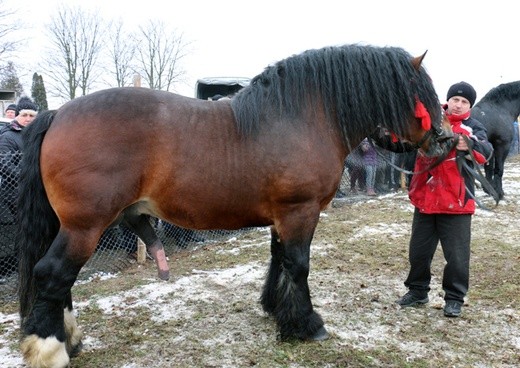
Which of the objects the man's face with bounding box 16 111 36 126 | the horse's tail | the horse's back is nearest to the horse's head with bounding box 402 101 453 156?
the horse's back

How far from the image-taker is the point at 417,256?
3475 millimetres

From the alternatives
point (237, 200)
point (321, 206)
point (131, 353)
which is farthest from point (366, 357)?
point (131, 353)

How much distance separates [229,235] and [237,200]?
3.70m

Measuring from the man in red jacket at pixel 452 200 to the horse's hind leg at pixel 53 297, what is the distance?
2.51 m

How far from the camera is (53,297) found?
2.32 metres

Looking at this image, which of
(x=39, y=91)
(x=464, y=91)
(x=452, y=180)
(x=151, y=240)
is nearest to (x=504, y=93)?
(x=464, y=91)

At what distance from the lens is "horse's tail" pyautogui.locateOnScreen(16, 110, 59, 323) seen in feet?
7.97

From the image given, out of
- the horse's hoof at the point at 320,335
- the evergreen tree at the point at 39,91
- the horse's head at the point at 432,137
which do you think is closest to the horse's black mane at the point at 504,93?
the horse's head at the point at 432,137

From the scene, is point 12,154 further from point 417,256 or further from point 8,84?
point 8,84

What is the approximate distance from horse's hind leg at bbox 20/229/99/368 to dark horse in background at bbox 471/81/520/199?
7953 mm

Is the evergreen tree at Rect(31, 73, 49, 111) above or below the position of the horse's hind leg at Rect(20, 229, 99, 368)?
above

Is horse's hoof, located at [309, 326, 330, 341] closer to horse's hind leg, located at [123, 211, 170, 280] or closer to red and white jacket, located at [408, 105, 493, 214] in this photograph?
horse's hind leg, located at [123, 211, 170, 280]

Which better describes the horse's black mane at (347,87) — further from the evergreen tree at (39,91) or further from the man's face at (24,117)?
the evergreen tree at (39,91)

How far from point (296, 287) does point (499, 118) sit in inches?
285
